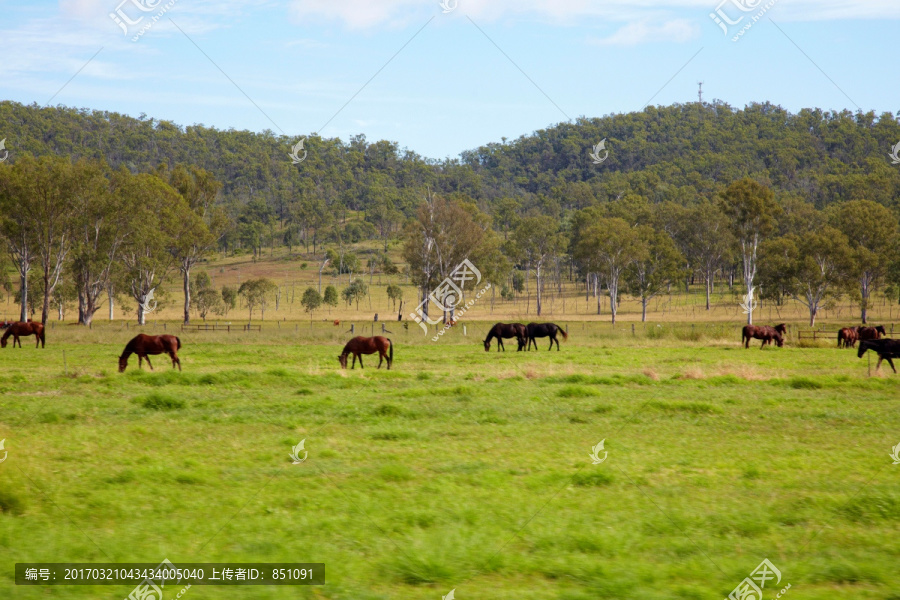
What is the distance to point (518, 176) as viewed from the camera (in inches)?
7864

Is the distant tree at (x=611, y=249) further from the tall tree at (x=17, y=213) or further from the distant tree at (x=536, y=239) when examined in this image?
the tall tree at (x=17, y=213)

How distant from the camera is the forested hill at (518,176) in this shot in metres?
150

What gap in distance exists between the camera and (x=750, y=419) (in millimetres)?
14500

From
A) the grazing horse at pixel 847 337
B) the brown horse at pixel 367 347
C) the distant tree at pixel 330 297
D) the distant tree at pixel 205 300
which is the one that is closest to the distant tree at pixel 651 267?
the distant tree at pixel 330 297

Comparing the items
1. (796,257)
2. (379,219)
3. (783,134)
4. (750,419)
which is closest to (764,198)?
(796,257)

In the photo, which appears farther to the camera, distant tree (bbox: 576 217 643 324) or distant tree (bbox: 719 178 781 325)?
distant tree (bbox: 576 217 643 324)

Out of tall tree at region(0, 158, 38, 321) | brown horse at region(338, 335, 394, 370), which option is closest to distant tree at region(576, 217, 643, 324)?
tall tree at region(0, 158, 38, 321)

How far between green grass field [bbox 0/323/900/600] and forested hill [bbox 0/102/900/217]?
124111mm

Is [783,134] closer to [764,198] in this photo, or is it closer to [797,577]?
[764,198]

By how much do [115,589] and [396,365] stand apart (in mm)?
20518

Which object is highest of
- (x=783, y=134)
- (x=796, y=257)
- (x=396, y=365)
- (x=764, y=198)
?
(x=783, y=134)

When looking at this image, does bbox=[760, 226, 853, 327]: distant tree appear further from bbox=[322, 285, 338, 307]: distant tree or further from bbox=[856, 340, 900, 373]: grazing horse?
bbox=[856, 340, 900, 373]: grazing horse

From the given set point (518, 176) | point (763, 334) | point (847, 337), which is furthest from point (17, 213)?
point (518, 176)

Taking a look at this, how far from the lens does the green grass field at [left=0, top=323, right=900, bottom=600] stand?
21.2 feet
